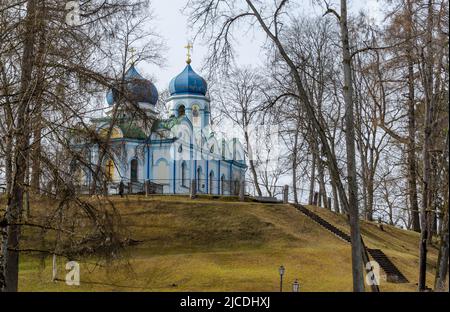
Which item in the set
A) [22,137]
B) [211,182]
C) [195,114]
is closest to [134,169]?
[211,182]

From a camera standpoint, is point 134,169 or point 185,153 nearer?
point 134,169

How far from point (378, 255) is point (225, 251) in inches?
254

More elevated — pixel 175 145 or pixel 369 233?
pixel 175 145

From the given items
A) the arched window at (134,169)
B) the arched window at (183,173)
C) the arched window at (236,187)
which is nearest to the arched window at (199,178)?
the arched window at (183,173)

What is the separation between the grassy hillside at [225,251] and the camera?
21297 mm

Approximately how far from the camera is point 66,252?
11016 millimetres

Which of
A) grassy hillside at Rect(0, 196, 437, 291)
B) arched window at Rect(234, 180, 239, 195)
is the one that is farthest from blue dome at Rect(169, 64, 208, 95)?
grassy hillside at Rect(0, 196, 437, 291)

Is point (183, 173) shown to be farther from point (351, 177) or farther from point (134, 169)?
point (351, 177)

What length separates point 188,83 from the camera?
43.6m

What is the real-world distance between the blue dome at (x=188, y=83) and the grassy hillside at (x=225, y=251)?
1261cm
